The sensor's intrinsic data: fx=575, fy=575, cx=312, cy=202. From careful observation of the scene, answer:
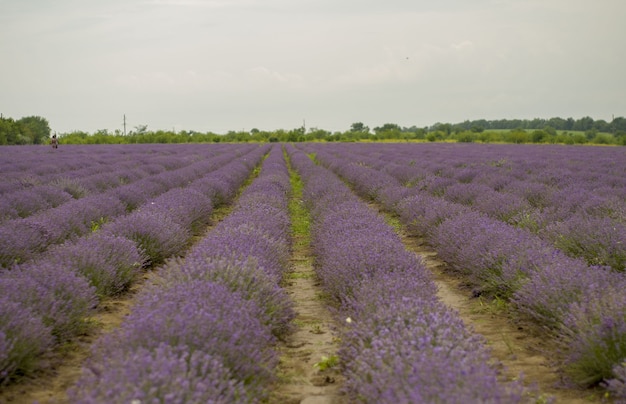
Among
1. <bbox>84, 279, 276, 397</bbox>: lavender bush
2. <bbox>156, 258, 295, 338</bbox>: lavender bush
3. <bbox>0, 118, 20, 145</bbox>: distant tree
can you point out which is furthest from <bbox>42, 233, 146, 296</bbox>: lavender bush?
<bbox>0, 118, 20, 145</bbox>: distant tree

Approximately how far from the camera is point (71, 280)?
405 cm

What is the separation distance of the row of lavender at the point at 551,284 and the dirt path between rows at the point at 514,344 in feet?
0.33

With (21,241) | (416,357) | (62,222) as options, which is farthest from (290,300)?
(62,222)

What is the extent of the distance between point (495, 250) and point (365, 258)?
1.30 meters

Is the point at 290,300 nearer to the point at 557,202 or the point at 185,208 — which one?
the point at 185,208

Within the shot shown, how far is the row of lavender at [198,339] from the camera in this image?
2.15 metres

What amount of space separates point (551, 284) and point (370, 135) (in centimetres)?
6826

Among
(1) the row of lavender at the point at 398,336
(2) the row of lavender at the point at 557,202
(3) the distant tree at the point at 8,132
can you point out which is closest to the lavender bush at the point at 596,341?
(1) the row of lavender at the point at 398,336

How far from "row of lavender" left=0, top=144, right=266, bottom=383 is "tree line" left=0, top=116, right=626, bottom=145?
45584 mm

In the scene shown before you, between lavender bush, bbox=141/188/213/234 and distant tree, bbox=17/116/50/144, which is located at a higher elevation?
distant tree, bbox=17/116/50/144

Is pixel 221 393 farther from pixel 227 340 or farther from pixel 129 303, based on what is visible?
pixel 129 303

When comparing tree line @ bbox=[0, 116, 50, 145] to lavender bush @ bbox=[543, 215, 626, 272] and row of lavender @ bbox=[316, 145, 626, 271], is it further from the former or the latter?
lavender bush @ bbox=[543, 215, 626, 272]

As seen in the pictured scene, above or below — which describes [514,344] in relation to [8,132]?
below

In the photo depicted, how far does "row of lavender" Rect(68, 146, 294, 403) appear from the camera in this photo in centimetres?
215
